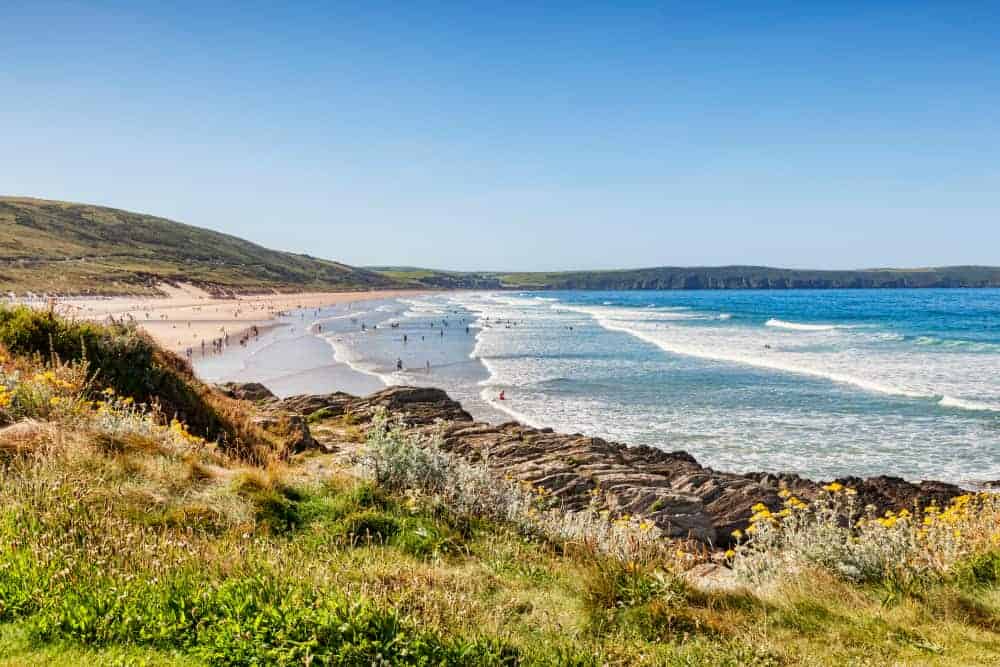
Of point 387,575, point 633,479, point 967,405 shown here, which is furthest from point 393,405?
point 967,405

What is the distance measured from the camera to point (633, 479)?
49.5 feet

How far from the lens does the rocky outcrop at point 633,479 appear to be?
42.7 ft

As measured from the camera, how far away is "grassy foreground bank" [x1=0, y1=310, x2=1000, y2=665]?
13.9ft

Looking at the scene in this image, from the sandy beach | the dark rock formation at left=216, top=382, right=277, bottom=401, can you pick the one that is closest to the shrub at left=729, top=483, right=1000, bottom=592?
the dark rock formation at left=216, top=382, right=277, bottom=401

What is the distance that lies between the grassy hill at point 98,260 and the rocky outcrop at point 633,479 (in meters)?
86.2

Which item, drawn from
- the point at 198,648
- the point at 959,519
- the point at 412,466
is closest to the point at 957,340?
the point at 959,519

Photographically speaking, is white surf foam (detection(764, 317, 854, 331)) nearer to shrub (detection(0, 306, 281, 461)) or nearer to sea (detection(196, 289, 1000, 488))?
sea (detection(196, 289, 1000, 488))

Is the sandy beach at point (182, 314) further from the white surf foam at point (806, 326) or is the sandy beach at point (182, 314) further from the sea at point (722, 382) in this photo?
the white surf foam at point (806, 326)

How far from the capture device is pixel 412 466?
8.08 metres

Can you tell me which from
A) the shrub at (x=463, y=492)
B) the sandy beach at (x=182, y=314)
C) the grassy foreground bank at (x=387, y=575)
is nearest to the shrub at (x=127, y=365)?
the grassy foreground bank at (x=387, y=575)

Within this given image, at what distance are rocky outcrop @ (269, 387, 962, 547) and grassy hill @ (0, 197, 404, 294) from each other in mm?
86163

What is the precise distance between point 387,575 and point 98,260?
154 m

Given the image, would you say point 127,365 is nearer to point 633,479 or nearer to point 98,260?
point 633,479

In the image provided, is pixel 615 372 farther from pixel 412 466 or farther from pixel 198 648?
pixel 198 648
